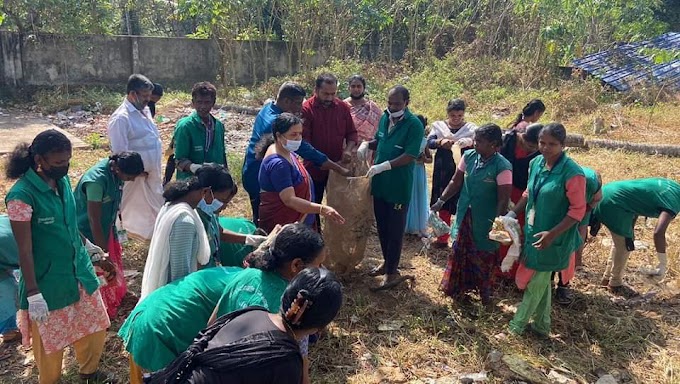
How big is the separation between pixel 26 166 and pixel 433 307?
2.94m

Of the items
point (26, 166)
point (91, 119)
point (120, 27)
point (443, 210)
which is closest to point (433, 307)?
point (443, 210)

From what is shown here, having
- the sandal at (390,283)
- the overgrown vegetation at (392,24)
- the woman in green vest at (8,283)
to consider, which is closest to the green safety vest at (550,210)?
the sandal at (390,283)

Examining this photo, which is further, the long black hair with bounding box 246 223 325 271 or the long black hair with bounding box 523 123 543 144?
the long black hair with bounding box 523 123 543 144

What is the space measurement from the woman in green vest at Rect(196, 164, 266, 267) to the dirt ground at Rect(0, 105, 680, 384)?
0.82 meters

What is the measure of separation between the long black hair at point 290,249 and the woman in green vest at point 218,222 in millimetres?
802

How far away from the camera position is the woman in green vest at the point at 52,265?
8.80 feet

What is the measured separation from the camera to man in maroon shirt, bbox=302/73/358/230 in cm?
453

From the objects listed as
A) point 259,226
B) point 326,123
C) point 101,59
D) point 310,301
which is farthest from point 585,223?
point 101,59

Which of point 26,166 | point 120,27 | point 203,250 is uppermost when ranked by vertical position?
point 120,27

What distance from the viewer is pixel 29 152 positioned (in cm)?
270

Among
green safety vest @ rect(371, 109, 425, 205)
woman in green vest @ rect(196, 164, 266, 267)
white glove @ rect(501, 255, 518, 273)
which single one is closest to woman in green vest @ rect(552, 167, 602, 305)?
white glove @ rect(501, 255, 518, 273)

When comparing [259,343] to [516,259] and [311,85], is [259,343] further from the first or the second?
[311,85]

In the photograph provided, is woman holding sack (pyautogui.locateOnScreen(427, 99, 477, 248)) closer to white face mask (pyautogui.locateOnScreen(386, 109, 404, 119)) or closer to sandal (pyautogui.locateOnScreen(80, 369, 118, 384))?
white face mask (pyautogui.locateOnScreen(386, 109, 404, 119))

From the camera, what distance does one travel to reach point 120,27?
18453 mm
